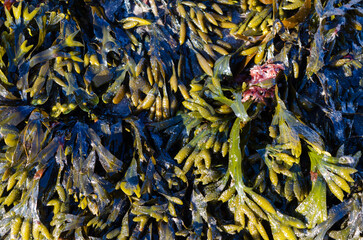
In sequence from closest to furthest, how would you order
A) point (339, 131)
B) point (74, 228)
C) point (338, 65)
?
point (74, 228) < point (339, 131) < point (338, 65)

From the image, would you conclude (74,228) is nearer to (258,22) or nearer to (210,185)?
(210,185)

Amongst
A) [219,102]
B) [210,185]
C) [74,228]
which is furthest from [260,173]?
[74,228]

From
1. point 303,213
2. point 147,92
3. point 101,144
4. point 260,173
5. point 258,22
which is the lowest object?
point 303,213

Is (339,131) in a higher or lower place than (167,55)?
lower

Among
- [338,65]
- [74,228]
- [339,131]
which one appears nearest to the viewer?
[74,228]

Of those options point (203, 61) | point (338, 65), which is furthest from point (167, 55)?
point (338, 65)

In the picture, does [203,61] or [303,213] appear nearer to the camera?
[303,213]
